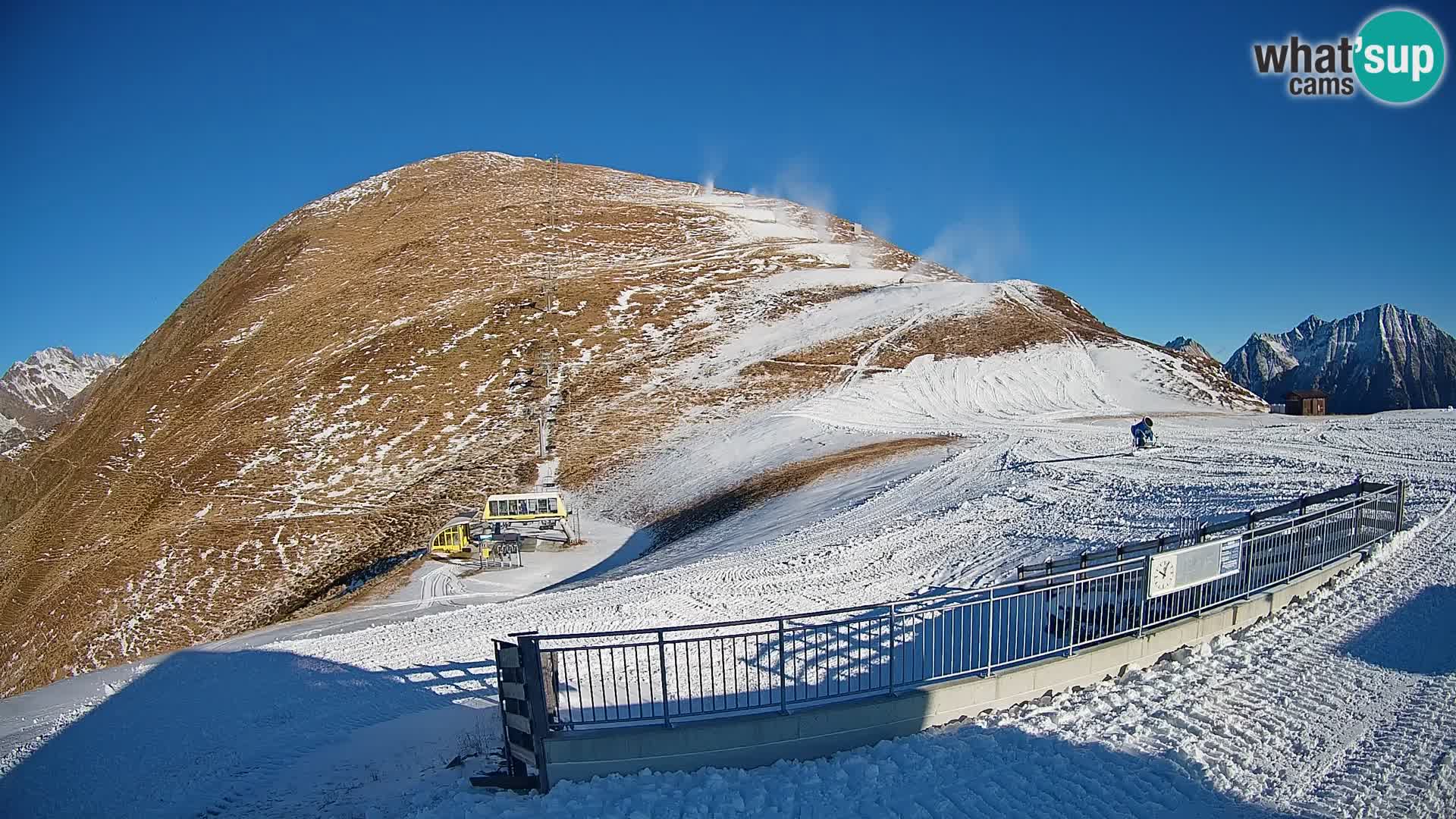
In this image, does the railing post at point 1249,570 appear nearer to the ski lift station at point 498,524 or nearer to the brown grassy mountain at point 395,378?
the ski lift station at point 498,524

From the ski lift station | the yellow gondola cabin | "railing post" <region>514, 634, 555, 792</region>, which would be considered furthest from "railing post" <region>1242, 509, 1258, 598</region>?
the yellow gondola cabin

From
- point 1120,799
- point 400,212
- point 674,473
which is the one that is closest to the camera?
point 1120,799

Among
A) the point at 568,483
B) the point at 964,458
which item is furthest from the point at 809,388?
the point at 964,458

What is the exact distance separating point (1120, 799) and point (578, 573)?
2114cm

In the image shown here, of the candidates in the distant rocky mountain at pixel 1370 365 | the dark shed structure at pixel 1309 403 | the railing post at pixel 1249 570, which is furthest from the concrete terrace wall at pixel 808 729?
the distant rocky mountain at pixel 1370 365

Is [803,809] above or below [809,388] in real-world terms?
below

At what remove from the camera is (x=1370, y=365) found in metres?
144

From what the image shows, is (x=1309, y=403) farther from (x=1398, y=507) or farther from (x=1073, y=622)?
(x=1073, y=622)

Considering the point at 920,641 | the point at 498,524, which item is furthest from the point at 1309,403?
the point at 498,524

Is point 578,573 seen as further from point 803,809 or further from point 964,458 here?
point 803,809

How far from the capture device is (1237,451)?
22281 millimetres

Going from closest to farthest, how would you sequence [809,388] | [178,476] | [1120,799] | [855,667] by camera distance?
1. [1120,799]
2. [855,667]
3. [178,476]
4. [809,388]

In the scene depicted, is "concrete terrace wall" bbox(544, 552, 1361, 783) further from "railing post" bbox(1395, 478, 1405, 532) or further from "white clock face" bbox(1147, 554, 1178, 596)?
"railing post" bbox(1395, 478, 1405, 532)

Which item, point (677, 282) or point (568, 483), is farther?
point (677, 282)
